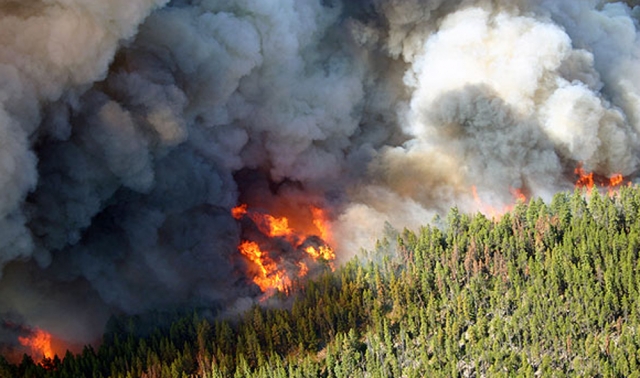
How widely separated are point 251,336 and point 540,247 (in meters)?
33.1

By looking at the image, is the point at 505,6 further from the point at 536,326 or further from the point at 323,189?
the point at 536,326

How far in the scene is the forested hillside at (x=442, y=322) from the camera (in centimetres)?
12062

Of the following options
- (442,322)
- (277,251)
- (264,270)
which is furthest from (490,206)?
(442,322)

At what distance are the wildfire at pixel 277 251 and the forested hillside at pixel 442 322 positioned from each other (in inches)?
335

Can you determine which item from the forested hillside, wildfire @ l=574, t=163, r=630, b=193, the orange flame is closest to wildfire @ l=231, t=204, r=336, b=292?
the forested hillside

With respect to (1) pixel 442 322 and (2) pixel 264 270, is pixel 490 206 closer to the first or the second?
(2) pixel 264 270

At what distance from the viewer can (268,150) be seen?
161 meters

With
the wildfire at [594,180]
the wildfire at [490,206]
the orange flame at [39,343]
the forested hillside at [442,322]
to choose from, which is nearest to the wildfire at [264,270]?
the forested hillside at [442,322]

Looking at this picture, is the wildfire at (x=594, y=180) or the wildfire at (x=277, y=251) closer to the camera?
the wildfire at (x=277, y=251)

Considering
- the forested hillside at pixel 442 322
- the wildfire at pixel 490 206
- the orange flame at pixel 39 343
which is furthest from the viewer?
the wildfire at pixel 490 206

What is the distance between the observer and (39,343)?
435 ft

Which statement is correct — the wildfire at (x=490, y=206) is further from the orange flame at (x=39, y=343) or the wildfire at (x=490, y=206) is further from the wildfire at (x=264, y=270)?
the orange flame at (x=39, y=343)

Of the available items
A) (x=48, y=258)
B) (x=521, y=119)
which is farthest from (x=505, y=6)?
(x=48, y=258)

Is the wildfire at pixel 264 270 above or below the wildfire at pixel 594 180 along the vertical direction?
below
